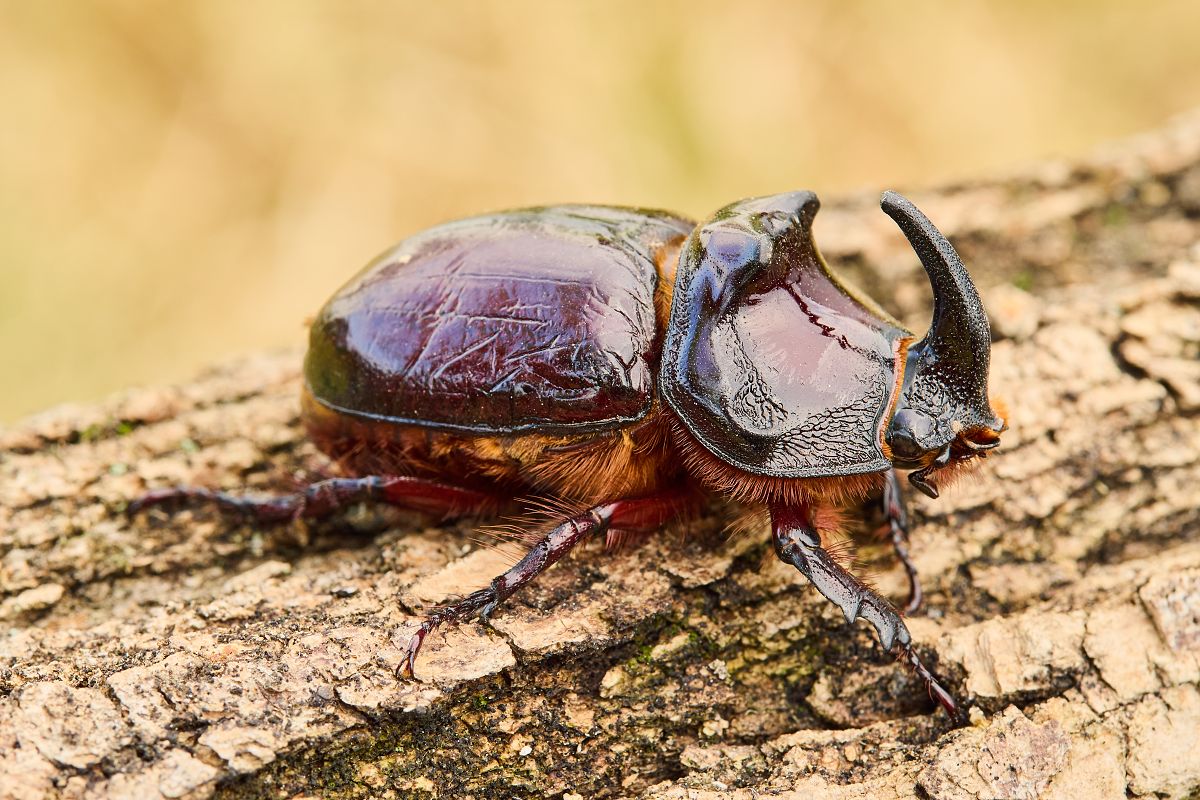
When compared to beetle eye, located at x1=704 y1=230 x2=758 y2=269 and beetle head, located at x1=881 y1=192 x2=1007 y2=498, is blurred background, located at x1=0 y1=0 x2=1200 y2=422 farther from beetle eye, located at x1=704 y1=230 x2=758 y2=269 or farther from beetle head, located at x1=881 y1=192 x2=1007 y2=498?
beetle head, located at x1=881 y1=192 x2=1007 y2=498

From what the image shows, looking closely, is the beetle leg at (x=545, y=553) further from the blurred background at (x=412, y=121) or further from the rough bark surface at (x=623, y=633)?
the blurred background at (x=412, y=121)

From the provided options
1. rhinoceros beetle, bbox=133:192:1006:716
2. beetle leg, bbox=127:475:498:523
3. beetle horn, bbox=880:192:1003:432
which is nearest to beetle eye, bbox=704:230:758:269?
rhinoceros beetle, bbox=133:192:1006:716

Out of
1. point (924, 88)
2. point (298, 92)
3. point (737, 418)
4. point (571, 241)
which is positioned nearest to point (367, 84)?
point (298, 92)

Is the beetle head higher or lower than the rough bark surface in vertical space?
higher

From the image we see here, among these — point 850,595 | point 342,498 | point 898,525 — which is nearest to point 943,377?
point 898,525

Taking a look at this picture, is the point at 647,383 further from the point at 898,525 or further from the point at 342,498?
the point at 342,498

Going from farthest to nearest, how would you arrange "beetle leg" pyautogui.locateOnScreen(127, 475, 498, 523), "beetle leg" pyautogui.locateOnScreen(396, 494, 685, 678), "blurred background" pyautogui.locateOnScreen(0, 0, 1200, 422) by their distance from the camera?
"blurred background" pyautogui.locateOnScreen(0, 0, 1200, 422) < "beetle leg" pyautogui.locateOnScreen(127, 475, 498, 523) < "beetle leg" pyautogui.locateOnScreen(396, 494, 685, 678)
